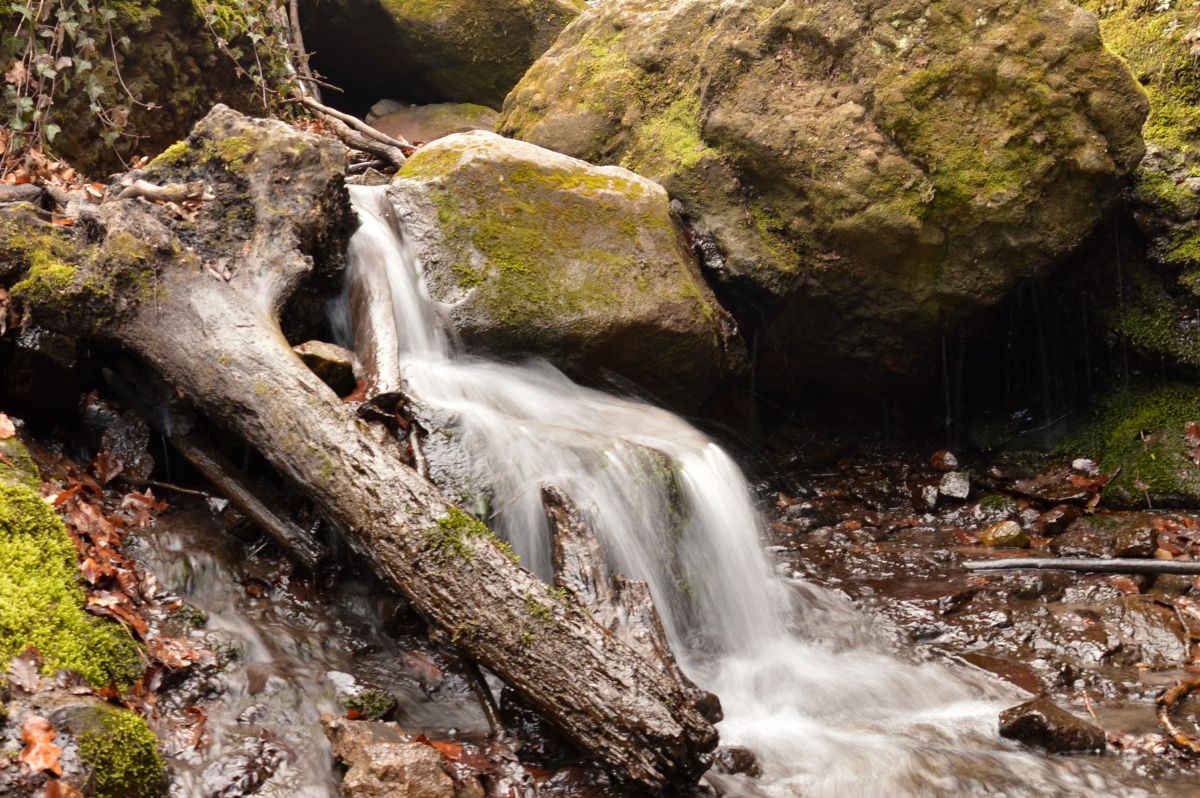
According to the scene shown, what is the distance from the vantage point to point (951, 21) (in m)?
6.25

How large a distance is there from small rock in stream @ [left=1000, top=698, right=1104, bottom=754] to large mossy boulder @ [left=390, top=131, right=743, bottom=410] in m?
3.31

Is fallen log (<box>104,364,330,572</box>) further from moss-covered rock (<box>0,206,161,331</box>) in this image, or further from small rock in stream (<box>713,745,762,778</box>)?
small rock in stream (<box>713,745,762,778</box>)

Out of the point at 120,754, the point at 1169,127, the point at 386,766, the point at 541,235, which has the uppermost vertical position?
the point at 1169,127

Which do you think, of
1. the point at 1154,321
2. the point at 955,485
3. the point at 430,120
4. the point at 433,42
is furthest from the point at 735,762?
the point at 433,42

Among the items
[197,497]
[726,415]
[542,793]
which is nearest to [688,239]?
[726,415]

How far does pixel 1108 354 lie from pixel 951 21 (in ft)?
10.2

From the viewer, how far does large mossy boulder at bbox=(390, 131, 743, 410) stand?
602 centimetres

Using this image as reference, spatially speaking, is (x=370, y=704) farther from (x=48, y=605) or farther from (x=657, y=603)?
(x=657, y=603)

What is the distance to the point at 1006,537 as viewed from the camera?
6.41 meters

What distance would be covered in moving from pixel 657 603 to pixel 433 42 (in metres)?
9.34

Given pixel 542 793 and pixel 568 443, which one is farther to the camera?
pixel 568 443

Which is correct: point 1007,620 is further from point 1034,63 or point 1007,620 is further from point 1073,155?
point 1034,63

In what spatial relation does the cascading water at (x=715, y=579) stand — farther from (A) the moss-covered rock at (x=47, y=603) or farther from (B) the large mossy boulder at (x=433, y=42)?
(B) the large mossy boulder at (x=433, y=42)

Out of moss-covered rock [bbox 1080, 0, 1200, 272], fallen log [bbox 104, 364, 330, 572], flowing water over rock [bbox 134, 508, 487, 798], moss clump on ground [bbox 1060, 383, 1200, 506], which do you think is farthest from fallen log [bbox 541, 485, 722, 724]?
moss-covered rock [bbox 1080, 0, 1200, 272]
